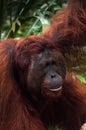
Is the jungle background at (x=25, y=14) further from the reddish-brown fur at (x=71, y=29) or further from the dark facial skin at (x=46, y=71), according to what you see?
the dark facial skin at (x=46, y=71)

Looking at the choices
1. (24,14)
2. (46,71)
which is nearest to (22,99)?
(46,71)

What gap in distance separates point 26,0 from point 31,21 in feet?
0.78

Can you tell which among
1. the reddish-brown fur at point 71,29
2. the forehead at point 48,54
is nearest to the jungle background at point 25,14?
the reddish-brown fur at point 71,29

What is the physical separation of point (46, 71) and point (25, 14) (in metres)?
1.94

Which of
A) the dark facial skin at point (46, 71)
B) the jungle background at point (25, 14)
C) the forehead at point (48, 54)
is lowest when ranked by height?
the jungle background at point (25, 14)

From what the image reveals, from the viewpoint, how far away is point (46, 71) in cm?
367

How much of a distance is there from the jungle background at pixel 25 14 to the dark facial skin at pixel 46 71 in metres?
1.43

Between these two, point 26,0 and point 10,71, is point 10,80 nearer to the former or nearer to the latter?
point 10,71

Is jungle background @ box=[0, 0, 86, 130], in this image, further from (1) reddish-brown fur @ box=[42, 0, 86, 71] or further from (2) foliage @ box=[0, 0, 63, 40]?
(1) reddish-brown fur @ box=[42, 0, 86, 71]

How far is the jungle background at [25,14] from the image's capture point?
5258 millimetres

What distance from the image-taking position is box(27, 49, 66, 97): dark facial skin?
3.62 m

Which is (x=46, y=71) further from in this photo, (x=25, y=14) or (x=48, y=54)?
(x=25, y=14)

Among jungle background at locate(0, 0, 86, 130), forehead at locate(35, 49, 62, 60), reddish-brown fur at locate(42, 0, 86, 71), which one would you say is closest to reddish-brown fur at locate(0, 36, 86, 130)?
forehead at locate(35, 49, 62, 60)

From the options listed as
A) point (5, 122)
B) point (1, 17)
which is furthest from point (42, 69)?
point (1, 17)
